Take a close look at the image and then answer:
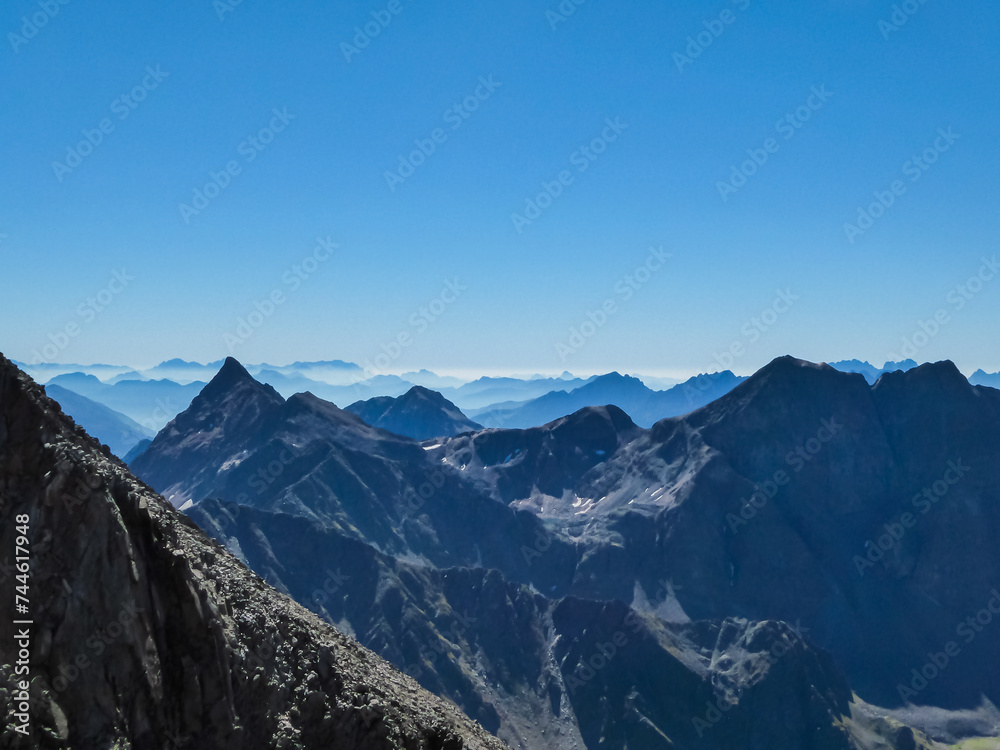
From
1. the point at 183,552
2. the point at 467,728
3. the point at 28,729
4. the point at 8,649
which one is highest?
the point at 183,552

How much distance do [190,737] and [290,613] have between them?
9959mm

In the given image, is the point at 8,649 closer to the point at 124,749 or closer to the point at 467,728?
the point at 124,749

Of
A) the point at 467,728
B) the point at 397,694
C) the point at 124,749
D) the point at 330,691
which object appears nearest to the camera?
the point at 124,749

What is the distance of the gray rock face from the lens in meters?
29.4

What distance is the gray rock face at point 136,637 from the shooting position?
29.4 metres

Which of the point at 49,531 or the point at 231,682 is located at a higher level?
the point at 49,531

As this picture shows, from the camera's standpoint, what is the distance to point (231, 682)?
34.5 meters

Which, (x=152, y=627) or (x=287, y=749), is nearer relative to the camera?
(x=152, y=627)

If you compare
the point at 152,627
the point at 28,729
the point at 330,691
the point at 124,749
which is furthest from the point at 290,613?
the point at 28,729

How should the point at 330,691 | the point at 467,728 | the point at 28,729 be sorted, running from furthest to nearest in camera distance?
the point at 467,728 → the point at 330,691 → the point at 28,729

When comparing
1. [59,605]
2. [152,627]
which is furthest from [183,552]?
[59,605]

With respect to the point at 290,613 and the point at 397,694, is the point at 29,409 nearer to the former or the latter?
the point at 290,613

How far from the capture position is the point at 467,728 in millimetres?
46062

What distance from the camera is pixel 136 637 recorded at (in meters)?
31.4
